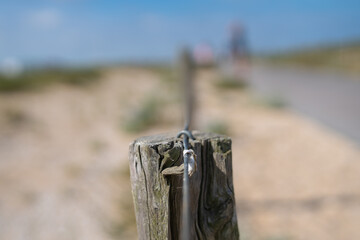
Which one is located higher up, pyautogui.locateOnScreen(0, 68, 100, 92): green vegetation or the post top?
pyautogui.locateOnScreen(0, 68, 100, 92): green vegetation

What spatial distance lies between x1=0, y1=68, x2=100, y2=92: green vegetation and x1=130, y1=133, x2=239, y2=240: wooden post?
10.4m

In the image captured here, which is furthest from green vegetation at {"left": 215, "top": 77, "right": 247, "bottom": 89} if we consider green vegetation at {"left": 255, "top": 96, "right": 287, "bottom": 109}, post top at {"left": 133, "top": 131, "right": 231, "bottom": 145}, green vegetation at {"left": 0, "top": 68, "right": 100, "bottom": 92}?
post top at {"left": 133, "top": 131, "right": 231, "bottom": 145}

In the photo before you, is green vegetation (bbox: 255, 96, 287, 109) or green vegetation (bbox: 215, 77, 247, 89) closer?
green vegetation (bbox: 255, 96, 287, 109)

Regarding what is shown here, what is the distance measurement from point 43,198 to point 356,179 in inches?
167

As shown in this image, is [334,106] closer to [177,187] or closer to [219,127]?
[219,127]

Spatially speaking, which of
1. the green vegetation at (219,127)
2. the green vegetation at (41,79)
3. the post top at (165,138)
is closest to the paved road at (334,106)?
the green vegetation at (219,127)

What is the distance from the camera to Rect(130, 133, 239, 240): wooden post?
1249mm

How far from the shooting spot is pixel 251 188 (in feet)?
17.2

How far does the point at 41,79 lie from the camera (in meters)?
12.6

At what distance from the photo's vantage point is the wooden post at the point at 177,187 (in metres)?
1.25

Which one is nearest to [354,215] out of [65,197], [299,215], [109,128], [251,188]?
[299,215]

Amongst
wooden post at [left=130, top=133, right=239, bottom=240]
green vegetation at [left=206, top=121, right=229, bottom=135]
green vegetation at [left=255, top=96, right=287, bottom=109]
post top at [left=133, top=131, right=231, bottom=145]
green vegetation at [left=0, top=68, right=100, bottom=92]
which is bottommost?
green vegetation at [left=206, top=121, right=229, bottom=135]

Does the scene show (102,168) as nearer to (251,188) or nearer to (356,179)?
(251,188)

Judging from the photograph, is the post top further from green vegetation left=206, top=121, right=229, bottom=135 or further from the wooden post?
green vegetation left=206, top=121, right=229, bottom=135
